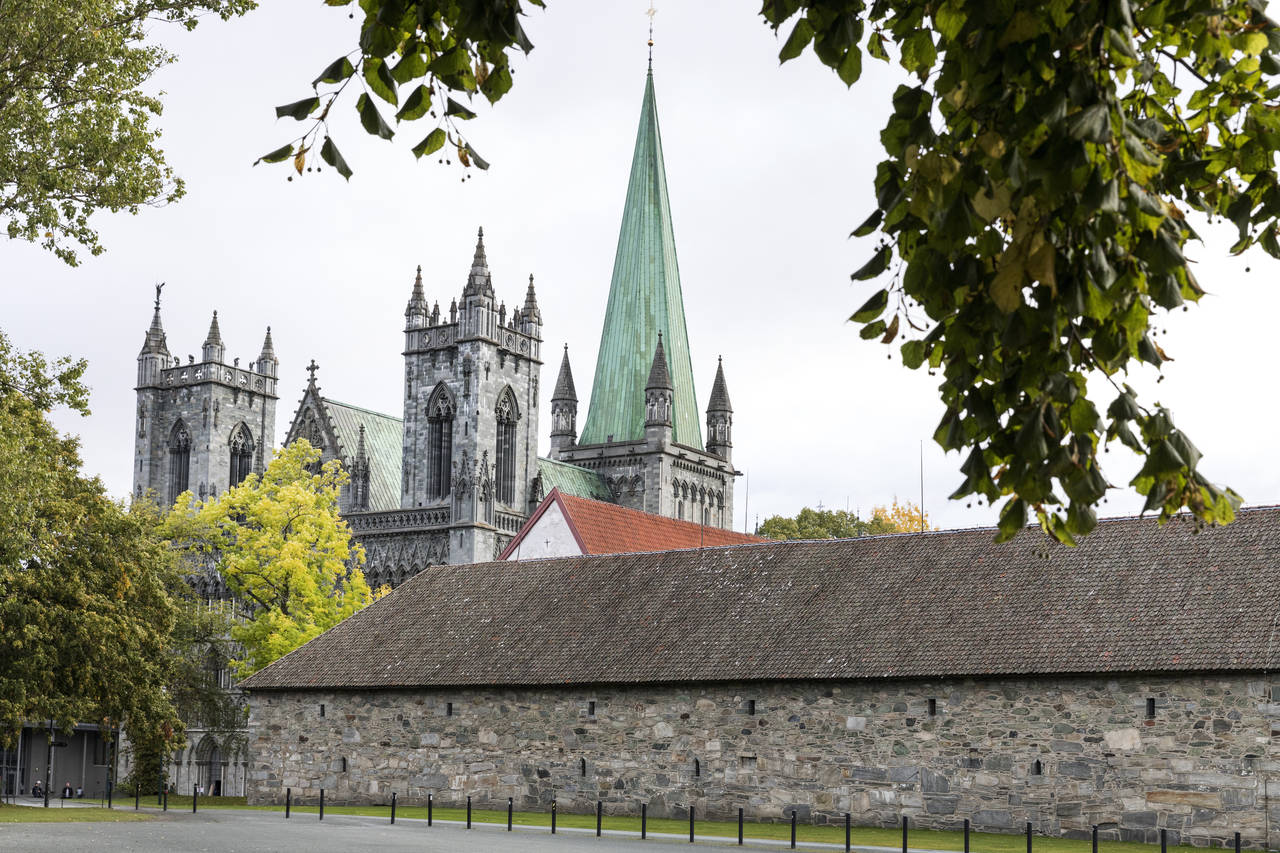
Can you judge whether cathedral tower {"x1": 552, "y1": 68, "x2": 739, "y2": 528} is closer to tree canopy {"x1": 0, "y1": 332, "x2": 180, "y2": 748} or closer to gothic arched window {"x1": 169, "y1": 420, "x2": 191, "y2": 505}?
gothic arched window {"x1": 169, "y1": 420, "x2": 191, "y2": 505}

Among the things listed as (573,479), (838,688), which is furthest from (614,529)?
(573,479)

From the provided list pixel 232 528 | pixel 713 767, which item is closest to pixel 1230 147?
pixel 713 767

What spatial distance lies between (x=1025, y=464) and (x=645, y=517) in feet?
165

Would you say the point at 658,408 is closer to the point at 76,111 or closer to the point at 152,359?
the point at 152,359

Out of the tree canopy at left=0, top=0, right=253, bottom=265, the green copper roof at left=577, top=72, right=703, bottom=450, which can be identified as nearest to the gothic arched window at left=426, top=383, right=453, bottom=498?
the green copper roof at left=577, top=72, right=703, bottom=450

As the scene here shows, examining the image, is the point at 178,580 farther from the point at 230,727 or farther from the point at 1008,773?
the point at 1008,773

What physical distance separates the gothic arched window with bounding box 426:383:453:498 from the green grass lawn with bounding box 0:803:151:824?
125ft

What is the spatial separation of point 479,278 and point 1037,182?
70.9m

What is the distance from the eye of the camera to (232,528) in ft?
173

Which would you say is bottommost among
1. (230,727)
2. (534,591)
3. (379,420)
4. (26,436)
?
(230,727)

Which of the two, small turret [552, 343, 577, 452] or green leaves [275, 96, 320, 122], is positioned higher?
small turret [552, 343, 577, 452]

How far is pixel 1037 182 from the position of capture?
4984 mm

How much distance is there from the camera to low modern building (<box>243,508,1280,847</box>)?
28.2 m

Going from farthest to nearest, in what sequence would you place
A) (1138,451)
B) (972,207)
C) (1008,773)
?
1. (1008,773)
2. (1138,451)
3. (972,207)
